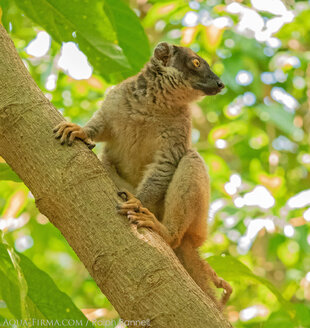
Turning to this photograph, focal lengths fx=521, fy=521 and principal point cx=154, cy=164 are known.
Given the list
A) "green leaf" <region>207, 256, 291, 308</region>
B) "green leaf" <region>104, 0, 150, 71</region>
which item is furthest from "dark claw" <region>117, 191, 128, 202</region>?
"green leaf" <region>104, 0, 150, 71</region>

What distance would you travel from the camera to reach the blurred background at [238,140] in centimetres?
704

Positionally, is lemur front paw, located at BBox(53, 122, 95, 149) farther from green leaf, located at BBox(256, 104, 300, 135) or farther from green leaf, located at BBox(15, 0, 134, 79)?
green leaf, located at BBox(256, 104, 300, 135)

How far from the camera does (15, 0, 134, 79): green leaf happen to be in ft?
12.2

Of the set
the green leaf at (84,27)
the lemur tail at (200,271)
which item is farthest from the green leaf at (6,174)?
the lemur tail at (200,271)

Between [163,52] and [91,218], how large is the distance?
10.1ft

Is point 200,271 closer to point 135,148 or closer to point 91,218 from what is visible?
point 135,148

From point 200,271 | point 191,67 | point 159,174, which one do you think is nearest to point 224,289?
point 200,271

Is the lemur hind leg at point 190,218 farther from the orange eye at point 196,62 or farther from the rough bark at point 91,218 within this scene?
the rough bark at point 91,218

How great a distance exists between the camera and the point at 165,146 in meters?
4.89

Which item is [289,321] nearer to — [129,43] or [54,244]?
[129,43]

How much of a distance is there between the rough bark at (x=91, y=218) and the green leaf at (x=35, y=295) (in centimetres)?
37

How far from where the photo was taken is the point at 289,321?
4.23 metres

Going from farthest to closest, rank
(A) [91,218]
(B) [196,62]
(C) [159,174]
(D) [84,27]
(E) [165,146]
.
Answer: (B) [196,62], (E) [165,146], (C) [159,174], (D) [84,27], (A) [91,218]

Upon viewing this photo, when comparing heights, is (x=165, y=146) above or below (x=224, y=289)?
above
